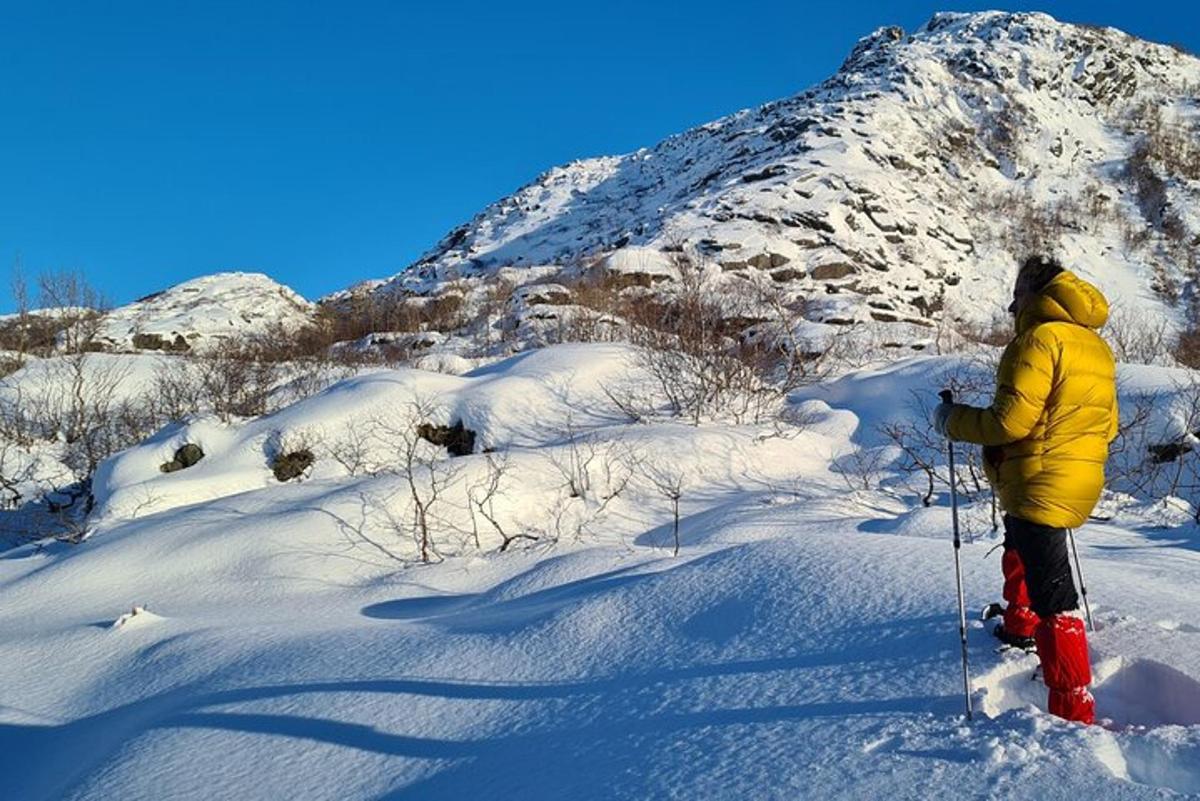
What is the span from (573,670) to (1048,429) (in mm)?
2041

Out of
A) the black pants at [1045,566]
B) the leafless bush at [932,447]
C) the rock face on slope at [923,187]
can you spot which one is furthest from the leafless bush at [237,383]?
the rock face on slope at [923,187]

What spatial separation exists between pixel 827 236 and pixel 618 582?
1291 inches

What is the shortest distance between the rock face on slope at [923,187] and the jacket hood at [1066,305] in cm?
2174

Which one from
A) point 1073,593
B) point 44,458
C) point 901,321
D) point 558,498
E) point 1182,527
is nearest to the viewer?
point 1073,593

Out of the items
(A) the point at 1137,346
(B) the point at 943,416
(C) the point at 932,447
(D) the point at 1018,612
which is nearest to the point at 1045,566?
(D) the point at 1018,612

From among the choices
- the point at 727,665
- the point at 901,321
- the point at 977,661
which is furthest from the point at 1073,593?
the point at 901,321

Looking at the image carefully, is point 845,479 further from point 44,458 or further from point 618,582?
point 44,458

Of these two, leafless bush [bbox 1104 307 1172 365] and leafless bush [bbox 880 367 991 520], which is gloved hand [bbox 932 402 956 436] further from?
leafless bush [bbox 1104 307 1172 365]

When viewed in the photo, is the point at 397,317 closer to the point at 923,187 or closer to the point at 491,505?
the point at 491,505

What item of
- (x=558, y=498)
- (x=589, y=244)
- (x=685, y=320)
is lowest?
(x=558, y=498)

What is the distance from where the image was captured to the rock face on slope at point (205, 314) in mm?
25953

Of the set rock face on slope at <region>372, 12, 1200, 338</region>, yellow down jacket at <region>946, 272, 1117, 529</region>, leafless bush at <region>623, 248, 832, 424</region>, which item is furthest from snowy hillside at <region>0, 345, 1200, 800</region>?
rock face on slope at <region>372, 12, 1200, 338</region>

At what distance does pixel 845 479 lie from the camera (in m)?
9.99

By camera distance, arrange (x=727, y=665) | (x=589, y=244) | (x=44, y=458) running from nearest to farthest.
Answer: (x=727, y=665) < (x=44, y=458) < (x=589, y=244)
